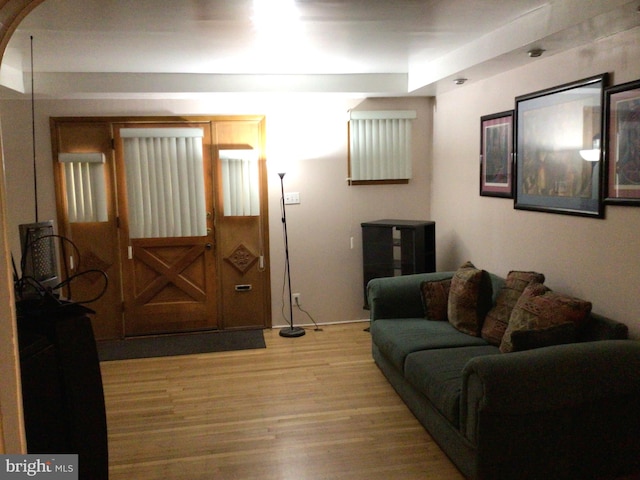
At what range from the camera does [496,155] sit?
4.30m

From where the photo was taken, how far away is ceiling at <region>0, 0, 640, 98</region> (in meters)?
2.89

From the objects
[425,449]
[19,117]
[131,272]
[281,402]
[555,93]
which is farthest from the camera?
[131,272]

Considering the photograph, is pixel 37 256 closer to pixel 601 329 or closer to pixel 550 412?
pixel 550 412

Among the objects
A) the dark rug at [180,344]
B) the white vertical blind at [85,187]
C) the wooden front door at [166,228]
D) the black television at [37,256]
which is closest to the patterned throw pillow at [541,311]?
the black television at [37,256]

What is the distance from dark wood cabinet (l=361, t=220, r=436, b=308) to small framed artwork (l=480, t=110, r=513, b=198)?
2.26ft

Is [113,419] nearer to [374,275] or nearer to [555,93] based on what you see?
[374,275]

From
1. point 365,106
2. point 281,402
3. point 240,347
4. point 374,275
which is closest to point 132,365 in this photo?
point 240,347

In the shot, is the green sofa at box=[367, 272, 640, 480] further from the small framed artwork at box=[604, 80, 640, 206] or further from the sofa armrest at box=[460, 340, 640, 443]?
the small framed artwork at box=[604, 80, 640, 206]

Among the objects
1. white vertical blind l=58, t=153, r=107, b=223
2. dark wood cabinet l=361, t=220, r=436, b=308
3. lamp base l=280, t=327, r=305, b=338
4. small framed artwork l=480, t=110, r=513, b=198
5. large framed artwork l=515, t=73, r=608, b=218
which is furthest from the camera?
lamp base l=280, t=327, r=305, b=338

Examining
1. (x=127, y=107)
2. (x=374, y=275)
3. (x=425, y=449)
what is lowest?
(x=425, y=449)

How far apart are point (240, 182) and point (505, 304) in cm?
283

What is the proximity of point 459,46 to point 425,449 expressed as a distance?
2760mm

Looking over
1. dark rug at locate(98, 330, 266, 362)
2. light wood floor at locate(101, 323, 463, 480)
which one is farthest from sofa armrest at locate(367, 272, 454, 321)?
dark rug at locate(98, 330, 266, 362)

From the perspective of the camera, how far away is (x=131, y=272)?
5.35m
